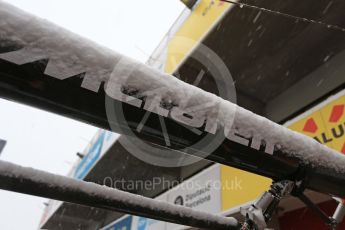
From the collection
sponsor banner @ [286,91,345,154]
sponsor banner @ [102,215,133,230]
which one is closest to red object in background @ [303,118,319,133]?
sponsor banner @ [286,91,345,154]

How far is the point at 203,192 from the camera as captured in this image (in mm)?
3656

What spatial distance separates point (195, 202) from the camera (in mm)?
3750

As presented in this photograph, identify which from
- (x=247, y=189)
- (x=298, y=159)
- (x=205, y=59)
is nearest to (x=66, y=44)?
(x=298, y=159)

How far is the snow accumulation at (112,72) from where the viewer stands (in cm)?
54

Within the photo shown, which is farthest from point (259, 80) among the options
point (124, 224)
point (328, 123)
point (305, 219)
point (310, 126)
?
point (124, 224)

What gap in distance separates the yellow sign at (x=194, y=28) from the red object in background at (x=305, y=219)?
2.05 meters

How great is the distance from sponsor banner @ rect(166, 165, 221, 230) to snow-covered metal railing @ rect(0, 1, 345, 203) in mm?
2595

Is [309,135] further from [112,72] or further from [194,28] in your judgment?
[112,72]

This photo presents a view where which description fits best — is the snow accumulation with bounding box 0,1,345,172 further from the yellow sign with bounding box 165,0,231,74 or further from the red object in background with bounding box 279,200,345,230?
the red object in background with bounding box 279,200,345,230

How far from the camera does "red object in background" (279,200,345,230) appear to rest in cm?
291

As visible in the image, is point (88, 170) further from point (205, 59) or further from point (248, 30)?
point (248, 30)

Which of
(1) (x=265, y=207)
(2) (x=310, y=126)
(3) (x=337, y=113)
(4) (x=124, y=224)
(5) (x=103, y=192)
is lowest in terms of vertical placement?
(4) (x=124, y=224)

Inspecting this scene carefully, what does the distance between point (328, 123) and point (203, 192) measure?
1.69 meters

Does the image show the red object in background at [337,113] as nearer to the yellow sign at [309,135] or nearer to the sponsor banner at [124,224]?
the yellow sign at [309,135]
